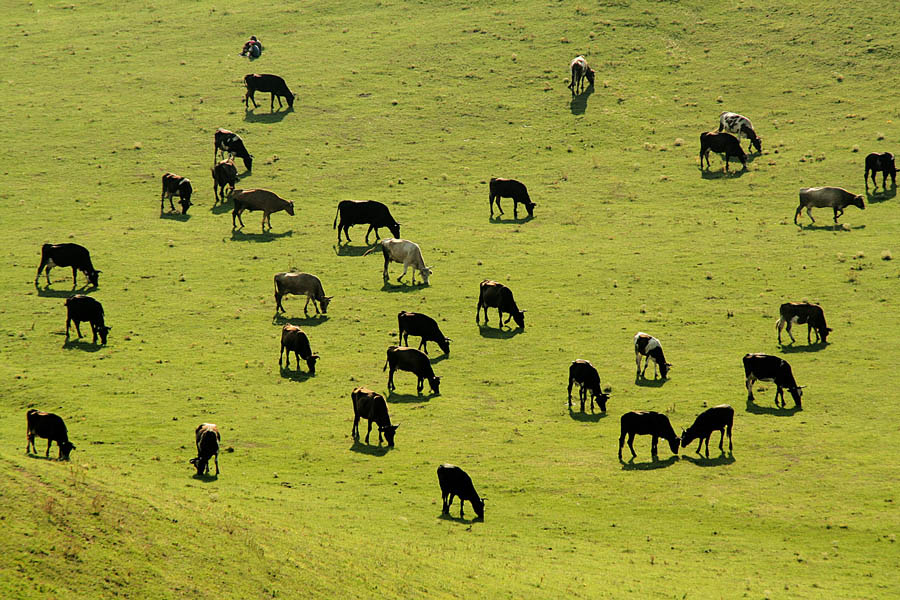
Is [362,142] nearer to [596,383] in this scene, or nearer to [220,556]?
[596,383]

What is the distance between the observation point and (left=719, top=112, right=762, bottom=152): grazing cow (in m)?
59.4

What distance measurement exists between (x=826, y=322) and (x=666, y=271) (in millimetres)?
8122

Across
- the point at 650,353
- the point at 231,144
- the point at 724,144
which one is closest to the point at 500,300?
the point at 650,353

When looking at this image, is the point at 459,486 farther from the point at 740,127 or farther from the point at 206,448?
the point at 740,127

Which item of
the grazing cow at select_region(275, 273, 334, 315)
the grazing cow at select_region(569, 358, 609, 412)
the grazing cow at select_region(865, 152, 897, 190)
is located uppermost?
the grazing cow at select_region(865, 152, 897, 190)

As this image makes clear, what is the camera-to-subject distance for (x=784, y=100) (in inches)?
2616

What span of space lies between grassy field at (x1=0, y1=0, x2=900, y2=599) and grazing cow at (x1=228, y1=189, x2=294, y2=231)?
1056 millimetres

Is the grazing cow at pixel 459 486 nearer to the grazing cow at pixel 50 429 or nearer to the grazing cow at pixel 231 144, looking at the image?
the grazing cow at pixel 50 429

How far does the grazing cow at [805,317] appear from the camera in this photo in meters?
36.5

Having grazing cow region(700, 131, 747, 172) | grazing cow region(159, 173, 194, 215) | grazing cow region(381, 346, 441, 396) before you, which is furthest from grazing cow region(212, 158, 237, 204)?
grazing cow region(700, 131, 747, 172)

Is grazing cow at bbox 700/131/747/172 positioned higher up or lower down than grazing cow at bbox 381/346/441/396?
higher up

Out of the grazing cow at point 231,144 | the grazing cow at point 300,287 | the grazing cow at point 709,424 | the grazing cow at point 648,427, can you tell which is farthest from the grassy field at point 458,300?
the grazing cow at point 231,144

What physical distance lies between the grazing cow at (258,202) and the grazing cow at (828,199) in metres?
26.1

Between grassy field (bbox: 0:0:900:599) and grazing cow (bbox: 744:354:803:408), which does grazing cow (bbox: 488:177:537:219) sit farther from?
grazing cow (bbox: 744:354:803:408)
